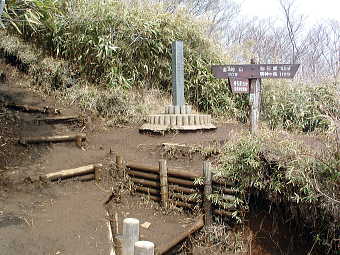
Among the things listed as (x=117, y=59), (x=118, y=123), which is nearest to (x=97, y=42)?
(x=117, y=59)

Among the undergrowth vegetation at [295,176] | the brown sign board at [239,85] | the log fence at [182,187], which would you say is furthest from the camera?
the brown sign board at [239,85]

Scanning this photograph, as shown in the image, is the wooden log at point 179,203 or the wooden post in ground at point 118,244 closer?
the wooden post in ground at point 118,244

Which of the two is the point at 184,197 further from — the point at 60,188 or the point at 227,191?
the point at 60,188

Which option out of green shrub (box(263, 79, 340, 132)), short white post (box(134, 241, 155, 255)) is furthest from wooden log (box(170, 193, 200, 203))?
green shrub (box(263, 79, 340, 132))

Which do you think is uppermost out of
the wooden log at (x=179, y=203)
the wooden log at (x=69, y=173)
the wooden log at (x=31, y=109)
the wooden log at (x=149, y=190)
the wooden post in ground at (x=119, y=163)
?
the wooden log at (x=31, y=109)

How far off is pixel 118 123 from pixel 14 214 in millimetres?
3687

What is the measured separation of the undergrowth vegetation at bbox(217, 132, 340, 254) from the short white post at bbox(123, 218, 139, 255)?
5.28 feet

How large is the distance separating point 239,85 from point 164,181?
1933mm

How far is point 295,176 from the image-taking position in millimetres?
3340

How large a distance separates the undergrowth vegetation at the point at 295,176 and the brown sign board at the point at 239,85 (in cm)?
123

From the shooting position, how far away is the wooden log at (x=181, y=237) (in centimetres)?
376

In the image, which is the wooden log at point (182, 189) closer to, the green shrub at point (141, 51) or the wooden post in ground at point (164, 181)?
the wooden post in ground at point (164, 181)

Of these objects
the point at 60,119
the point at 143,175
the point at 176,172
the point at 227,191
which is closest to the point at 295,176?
the point at 227,191

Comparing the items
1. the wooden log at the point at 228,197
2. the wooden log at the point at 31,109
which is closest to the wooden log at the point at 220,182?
the wooden log at the point at 228,197
